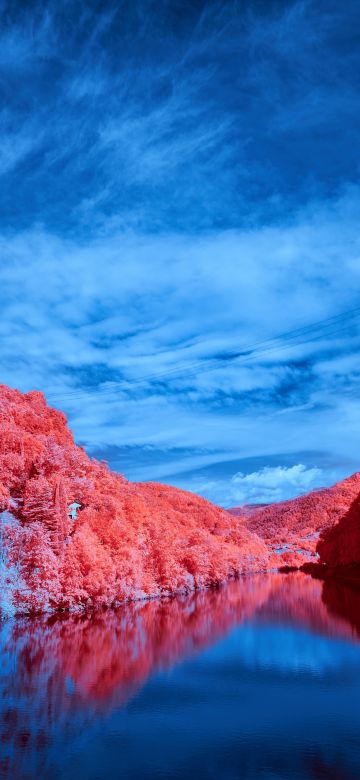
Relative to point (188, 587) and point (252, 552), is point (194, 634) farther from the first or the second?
point (252, 552)

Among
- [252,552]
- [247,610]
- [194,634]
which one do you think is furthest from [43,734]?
[252,552]

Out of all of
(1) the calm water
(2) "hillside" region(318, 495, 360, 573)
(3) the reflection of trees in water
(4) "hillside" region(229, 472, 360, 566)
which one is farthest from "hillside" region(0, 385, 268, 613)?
(4) "hillside" region(229, 472, 360, 566)

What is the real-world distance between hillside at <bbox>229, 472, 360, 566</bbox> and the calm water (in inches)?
3432

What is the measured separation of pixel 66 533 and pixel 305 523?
13993 centimetres

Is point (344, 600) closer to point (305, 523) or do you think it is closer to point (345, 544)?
point (345, 544)

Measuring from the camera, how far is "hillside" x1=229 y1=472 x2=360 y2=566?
128m

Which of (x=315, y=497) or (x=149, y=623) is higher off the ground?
(x=315, y=497)

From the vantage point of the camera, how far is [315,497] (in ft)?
616

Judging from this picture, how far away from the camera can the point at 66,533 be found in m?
40.9

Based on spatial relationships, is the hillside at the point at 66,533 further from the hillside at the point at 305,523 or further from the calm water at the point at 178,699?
the hillside at the point at 305,523

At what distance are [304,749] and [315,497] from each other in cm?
17780

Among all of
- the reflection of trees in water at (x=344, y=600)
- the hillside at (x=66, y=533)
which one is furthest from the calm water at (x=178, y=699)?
the hillside at (x=66, y=533)

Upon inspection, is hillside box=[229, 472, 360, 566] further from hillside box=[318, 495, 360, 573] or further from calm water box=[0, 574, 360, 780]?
calm water box=[0, 574, 360, 780]

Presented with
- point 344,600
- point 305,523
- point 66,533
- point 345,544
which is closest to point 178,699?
point 66,533
